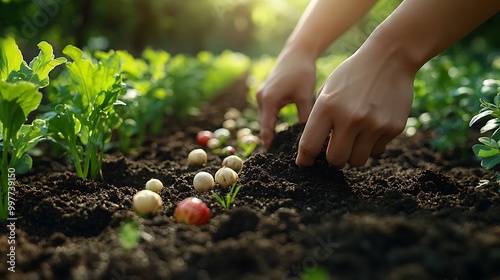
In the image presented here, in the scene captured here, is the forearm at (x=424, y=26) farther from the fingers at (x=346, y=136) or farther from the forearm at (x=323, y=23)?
the forearm at (x=323, y=23)

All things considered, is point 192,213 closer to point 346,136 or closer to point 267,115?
point 346,136

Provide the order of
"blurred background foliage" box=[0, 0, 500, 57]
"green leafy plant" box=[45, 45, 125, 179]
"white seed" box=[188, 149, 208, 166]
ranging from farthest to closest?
"blurred background foliage" box=[0, 0, 500, 57]
"white seed" box=[188, 149, 208, 166]
"green leafy plant" box=[45, 45, 125, 179]

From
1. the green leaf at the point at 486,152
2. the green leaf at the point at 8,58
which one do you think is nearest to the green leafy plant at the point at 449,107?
the green leaf at the point at 486,152

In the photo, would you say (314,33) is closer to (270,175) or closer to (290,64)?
(290,64)

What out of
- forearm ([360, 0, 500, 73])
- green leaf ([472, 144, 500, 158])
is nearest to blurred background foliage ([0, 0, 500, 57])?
forearm ([360, 0, 500, 73])

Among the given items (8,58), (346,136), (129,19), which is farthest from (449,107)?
(129,19)

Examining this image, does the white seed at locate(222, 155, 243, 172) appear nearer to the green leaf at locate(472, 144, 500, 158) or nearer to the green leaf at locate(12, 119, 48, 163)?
the green leaf at locate(12, 119, 48, 163)
